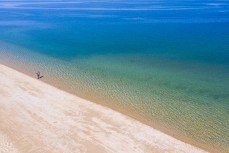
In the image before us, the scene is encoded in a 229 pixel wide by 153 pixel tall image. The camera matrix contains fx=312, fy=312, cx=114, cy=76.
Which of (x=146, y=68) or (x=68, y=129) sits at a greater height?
(x=146, y=68)

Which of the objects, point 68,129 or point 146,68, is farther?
point 146,68

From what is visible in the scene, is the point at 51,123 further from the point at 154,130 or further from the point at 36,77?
the point at 36,77

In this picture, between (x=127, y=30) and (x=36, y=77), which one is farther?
(x=127, y=30)

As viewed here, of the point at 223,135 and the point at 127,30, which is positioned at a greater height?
the point at 127,30

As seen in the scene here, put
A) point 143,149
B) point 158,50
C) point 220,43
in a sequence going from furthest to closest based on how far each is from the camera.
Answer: point 220,43 < point 158,50 < point 143,149

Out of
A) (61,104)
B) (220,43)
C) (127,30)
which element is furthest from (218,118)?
(127,30)
